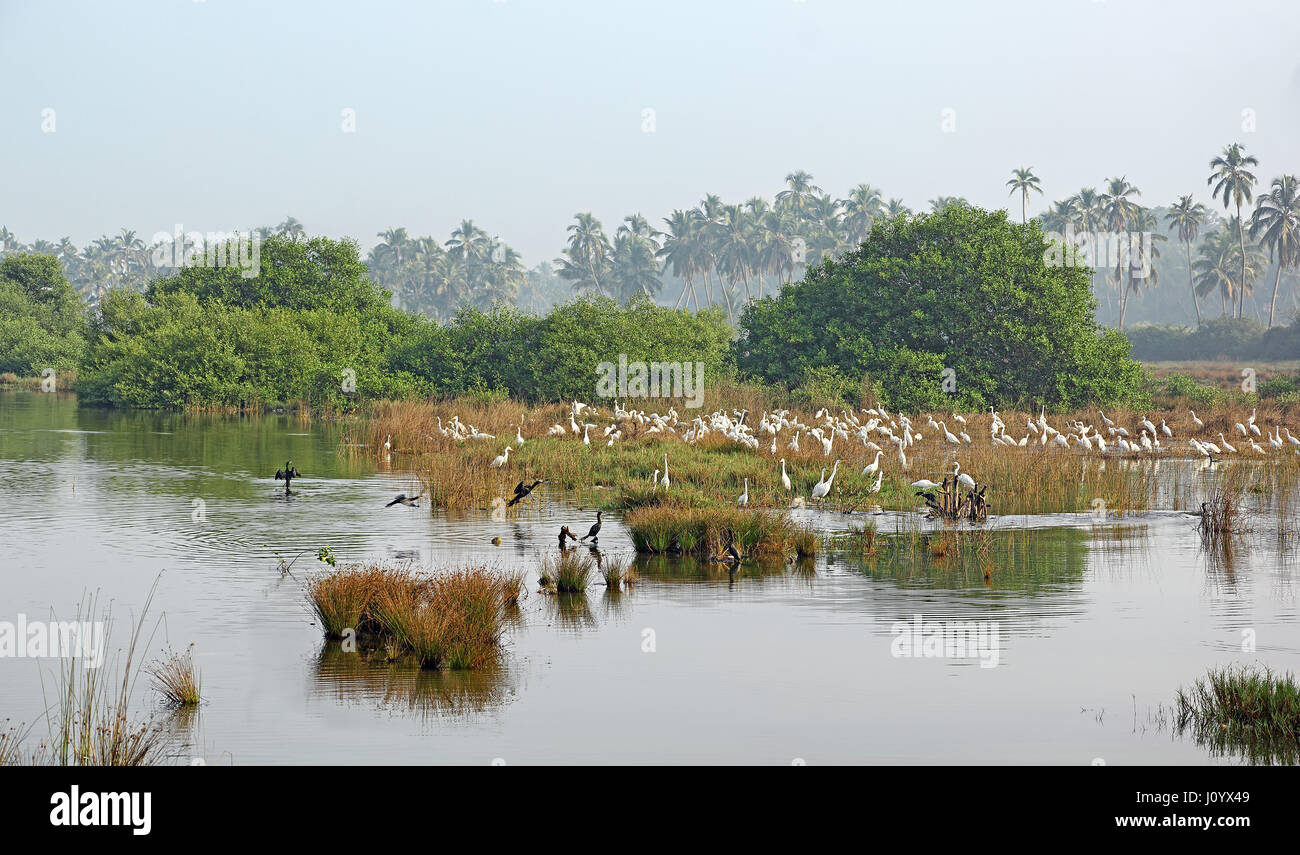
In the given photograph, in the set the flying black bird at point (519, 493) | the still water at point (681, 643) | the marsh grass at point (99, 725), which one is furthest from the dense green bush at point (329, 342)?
the marsh grass at point (99, 725)

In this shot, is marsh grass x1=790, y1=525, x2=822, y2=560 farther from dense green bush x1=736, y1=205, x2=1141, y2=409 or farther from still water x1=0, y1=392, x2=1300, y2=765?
dense green bush x1=736, y1=205, x2=1141, y2=409

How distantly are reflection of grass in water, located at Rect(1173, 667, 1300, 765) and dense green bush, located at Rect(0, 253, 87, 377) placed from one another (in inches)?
3113

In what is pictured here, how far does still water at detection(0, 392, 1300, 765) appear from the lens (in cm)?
1048

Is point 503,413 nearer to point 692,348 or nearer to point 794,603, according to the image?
point 692,348

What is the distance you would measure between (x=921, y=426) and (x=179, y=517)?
901 inches

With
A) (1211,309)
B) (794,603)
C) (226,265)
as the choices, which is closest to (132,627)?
(794,603)

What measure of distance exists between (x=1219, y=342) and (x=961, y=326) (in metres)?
54.8

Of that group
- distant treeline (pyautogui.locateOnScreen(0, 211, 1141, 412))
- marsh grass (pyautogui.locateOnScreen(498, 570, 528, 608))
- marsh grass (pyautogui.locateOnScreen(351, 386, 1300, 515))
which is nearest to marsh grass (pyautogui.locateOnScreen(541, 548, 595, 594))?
marsh grass (pyautogui.locateOnScreen(498, 570, 528, 608))

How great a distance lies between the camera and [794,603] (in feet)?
53.3

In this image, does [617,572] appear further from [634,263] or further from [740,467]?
[634,263]

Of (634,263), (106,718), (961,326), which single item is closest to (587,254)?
(634,263)

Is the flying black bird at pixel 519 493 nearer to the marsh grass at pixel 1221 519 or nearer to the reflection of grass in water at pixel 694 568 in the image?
the reflection of grass in water at pixel 694 568
